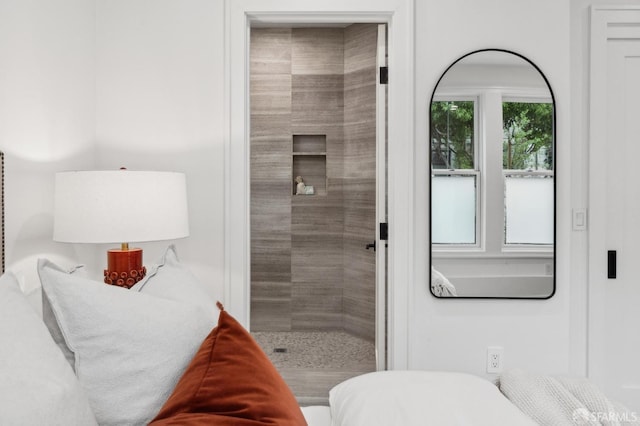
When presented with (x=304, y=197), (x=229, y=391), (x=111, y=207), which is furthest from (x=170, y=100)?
(x=304, y=197)

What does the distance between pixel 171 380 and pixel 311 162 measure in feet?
11.1

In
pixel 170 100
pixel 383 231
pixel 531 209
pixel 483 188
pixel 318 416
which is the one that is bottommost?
pixel 318 416

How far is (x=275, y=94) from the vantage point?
4.15 metres

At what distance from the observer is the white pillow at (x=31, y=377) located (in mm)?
708

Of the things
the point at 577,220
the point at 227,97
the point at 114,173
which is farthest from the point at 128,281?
the point at 577,220

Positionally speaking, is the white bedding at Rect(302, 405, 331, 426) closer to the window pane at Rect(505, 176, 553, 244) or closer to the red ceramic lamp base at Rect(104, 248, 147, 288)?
the red ceramic lamp base at Rect(104, 248, 147, 288)

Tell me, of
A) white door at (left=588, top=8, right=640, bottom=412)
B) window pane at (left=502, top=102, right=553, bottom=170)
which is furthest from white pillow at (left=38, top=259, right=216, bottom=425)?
white door at (left=588, top=8, right=640, bottom=412)

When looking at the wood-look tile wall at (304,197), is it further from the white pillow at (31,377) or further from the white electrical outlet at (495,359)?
the white pillow at (31,377)

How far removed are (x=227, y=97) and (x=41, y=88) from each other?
2.67 feet

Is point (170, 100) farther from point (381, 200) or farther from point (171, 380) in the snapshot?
point (171, 380)

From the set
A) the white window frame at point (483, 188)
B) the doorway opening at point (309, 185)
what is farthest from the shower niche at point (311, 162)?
the white window frame at point (483, 188)

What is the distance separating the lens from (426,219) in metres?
→ 2.38

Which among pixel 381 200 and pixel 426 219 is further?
pixel 381 200

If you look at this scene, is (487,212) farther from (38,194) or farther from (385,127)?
(38,194)
